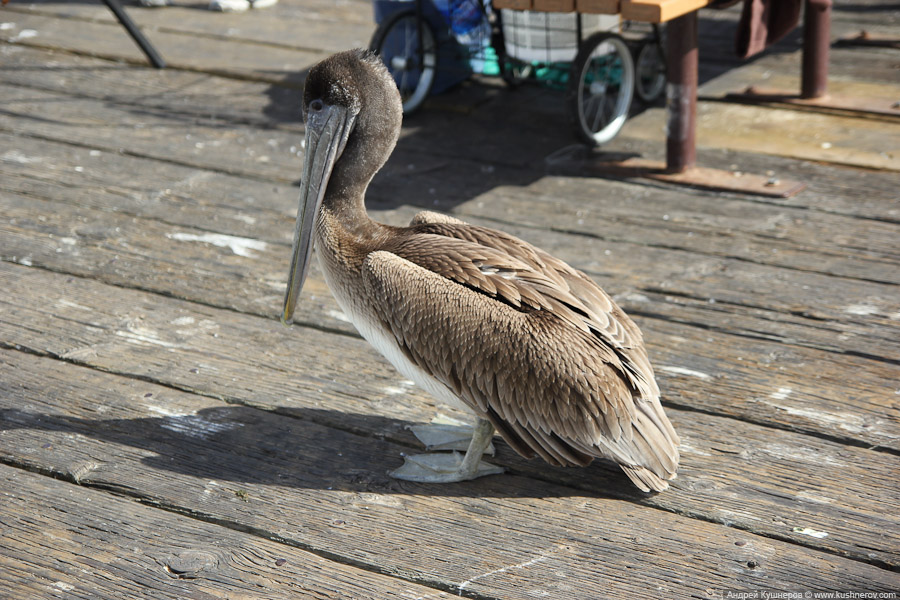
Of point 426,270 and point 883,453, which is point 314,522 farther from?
point 883,453

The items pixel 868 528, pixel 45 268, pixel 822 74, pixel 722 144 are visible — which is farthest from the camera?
pixel 822 74

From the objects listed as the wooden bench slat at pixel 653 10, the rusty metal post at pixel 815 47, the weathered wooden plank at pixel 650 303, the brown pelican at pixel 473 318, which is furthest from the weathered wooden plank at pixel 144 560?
the rusty metal post at pixel 815 47

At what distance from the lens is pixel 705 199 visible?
4445 mm

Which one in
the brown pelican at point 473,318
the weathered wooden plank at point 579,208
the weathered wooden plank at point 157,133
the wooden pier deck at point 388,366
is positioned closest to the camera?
the wooden pier deck at point 388,366

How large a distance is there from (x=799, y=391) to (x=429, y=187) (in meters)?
2.16

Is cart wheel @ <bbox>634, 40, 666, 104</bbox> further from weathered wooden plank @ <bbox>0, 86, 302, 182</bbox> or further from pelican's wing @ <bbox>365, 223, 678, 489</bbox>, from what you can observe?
pelican's wing @ <bbox>365, 223, 678, 489</bbox>

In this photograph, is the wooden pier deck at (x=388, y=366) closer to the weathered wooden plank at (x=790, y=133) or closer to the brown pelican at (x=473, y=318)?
the weathered wooden plank at (x=790, y=133)

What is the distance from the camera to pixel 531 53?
519 cm

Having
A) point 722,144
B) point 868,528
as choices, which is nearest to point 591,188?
point 722,144

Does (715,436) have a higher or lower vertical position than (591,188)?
lower

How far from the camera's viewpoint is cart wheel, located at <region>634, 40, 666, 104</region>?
211 inches

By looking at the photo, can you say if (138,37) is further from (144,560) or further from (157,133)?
(144,560)

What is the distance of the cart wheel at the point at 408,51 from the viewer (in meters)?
5.30

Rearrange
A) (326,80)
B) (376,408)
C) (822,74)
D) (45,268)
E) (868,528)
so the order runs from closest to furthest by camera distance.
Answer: (868,528) → (326,80) → (376,408) → (45,268) → (822,74)
